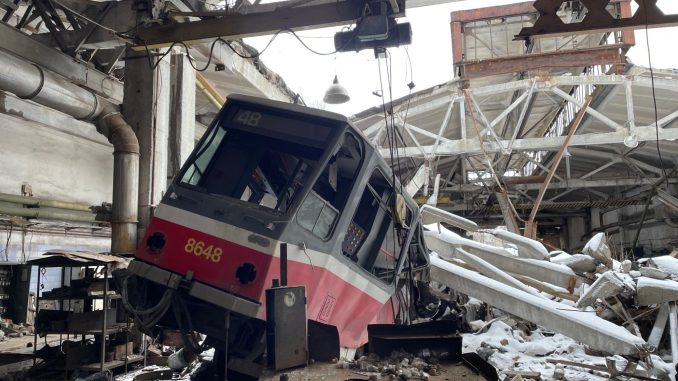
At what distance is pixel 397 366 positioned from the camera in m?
3.62

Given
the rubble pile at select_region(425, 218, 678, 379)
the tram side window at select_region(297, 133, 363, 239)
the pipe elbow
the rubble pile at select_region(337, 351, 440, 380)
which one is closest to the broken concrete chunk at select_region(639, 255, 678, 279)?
the rubble pile at select_region(425, 218, 678, 379)

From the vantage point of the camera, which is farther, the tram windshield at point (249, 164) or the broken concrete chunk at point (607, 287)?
the broken concrete chunk at point (607, 287)

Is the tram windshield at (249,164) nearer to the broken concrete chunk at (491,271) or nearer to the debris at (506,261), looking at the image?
the broken concrete chunk at (491,271)

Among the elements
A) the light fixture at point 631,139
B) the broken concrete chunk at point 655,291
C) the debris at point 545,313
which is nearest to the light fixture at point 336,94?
the debris at point 545,313

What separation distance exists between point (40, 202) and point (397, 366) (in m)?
7.69

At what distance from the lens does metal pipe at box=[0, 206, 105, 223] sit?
322 inches

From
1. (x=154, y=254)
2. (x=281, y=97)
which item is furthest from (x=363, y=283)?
(x=281, y=97)

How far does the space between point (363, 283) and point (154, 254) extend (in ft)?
7.20

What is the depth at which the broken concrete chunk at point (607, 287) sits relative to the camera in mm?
7379

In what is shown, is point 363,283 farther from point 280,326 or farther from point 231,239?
point 280,326

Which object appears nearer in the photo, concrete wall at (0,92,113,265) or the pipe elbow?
the pipe elbow

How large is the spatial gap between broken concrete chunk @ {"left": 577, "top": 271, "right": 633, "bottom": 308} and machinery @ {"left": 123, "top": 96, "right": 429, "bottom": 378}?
3.69m

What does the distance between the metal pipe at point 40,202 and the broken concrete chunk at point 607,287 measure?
800 cm

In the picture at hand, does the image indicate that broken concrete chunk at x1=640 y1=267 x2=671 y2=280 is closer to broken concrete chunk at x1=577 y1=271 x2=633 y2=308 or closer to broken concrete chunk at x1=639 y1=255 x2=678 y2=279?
broken concrete chunk at x1=639 y1=255 x2=678 y2=279
